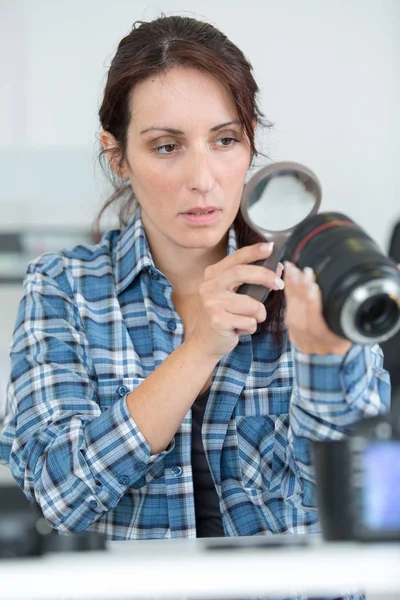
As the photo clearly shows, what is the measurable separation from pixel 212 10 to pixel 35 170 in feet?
2.04

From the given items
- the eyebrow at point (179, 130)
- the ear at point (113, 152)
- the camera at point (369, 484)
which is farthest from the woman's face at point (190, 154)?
the camera at point (369, 484)

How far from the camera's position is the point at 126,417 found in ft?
3.23

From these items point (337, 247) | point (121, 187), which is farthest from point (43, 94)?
point (337, 247)

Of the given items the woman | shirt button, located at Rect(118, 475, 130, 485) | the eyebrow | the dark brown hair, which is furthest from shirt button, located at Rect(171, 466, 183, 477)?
the eyebrow

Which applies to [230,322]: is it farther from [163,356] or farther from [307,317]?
[163,356]

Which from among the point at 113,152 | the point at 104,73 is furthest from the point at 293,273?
the point at 104,73

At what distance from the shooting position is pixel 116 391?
114 cm

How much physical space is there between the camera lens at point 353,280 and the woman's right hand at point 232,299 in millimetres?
116

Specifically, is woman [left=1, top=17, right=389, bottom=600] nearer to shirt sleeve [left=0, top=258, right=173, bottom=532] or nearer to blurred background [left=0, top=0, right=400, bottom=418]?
shirt sleeve [left=0, top=258, right=173, bottom=532]

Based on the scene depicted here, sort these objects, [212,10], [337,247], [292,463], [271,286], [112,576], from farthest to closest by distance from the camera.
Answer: [212,10]
[292,463]
[271,286]
[337,247]
[112,576]

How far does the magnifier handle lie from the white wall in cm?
134

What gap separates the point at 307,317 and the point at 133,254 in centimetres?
54

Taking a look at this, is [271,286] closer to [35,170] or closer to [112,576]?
[112,576]

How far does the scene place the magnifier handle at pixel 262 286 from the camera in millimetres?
854
